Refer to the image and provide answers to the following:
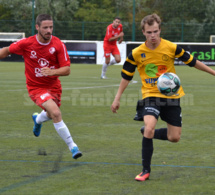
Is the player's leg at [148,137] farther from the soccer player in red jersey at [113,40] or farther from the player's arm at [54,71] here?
the soccer player in red jersey at [113,40]

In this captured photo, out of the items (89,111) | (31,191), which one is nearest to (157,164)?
(31,191)

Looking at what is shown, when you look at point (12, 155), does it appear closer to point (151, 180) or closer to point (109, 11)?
point (151, 180)

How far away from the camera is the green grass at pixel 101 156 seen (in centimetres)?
514

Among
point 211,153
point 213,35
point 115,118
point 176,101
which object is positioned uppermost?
point 176,101

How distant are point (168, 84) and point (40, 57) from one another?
2.01 m

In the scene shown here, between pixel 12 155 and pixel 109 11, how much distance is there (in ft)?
135

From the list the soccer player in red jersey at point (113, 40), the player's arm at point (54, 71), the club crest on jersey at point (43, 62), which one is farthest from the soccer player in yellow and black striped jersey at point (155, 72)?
the soccer player in red jersey at point (113, 40)

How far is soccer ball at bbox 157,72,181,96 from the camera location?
5699mm

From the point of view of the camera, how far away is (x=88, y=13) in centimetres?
4547

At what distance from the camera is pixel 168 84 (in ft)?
18.7

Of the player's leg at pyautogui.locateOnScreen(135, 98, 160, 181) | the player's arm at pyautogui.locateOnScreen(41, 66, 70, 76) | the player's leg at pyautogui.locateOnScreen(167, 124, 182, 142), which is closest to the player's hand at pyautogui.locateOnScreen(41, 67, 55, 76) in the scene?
the player's arm at pyautogui.locateOnScreen(41, 66, 70, 76)

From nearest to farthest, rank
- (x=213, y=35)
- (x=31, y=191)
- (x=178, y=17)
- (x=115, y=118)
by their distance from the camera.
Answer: (x=31, y=191), (x=115, y=118), (x=213, y=35), (x=178, y=17)

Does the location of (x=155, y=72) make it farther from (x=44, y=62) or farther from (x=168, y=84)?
(x=44, y=62)

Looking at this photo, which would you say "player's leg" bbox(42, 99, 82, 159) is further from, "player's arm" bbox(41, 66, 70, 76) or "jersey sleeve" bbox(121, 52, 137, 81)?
"jersey sleeve" bbox(121, 52, 137, 81)
